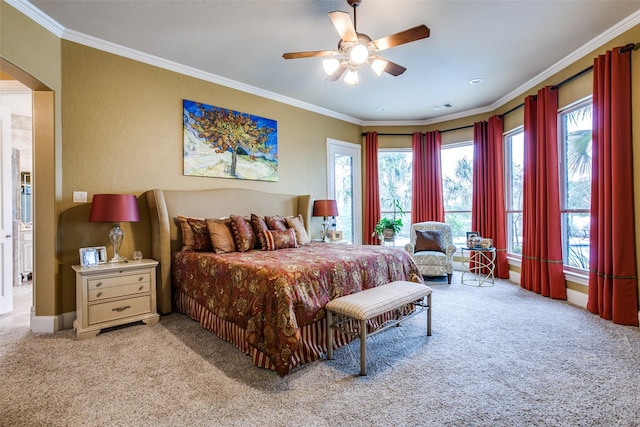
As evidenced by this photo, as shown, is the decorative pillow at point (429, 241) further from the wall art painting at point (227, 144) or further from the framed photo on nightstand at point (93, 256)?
the framed photo on nightstand at point (93, 256)

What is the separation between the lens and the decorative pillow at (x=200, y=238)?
3.51m

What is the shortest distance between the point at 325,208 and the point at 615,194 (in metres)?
3.47

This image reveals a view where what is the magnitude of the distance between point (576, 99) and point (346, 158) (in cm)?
355

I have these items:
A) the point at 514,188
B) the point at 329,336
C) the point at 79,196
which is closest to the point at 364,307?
the point at 329,336

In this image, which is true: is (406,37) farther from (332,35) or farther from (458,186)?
(458,186)

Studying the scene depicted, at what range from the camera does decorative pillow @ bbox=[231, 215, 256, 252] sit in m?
3.51

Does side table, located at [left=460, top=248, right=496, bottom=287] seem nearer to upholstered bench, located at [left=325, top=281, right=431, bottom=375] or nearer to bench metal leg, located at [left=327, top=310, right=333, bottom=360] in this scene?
upholstered bench, located at [left=325, top=281, right=431, bottom=375]

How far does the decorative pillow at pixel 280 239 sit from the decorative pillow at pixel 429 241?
250 cm

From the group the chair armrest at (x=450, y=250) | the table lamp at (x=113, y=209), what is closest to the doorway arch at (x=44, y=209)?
the table lamp at (x=113, y=209)

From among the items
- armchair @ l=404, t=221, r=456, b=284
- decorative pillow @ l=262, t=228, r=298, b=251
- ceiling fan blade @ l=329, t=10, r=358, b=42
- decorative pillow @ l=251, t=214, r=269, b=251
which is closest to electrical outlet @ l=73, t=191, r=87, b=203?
decorative pillow @ l=251, t=214, r=269, b=251

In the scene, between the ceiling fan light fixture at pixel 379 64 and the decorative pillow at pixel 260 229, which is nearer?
the ceiling fan light fixture at pixel 379 64

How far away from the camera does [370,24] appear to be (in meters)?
3.03

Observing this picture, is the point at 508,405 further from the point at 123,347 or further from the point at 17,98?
the point at 17,98

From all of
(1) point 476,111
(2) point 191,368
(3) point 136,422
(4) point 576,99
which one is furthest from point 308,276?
(1) point 476,111
